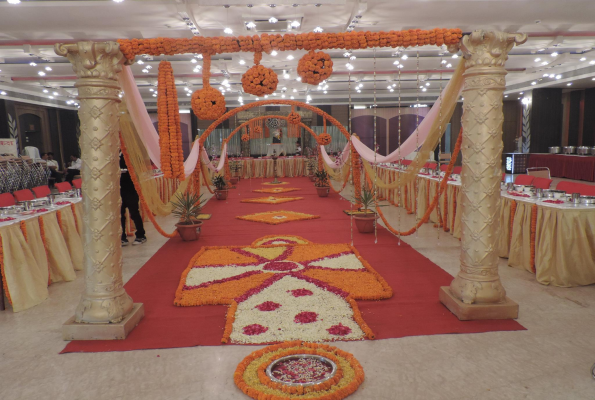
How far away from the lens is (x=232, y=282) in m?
4.05

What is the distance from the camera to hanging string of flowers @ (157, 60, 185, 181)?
11.3 feet

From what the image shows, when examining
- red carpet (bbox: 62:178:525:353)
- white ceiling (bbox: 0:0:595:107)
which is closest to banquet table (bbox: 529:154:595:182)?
white ceiling (bbox: 0:0:595:107)

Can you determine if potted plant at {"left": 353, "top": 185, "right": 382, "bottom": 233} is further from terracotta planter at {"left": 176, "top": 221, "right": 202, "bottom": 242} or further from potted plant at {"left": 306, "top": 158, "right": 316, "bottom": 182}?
potted plant at {"left": 306, "top": 158, "right": 316, "bottom": 182}

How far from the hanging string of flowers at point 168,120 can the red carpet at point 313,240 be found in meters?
1.15

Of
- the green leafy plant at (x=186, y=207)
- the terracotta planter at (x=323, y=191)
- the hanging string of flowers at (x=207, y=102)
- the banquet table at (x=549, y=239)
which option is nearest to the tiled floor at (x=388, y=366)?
the banquet table at (x=549, y=239)

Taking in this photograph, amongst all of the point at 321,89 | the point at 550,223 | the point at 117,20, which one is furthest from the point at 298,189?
the point at 550,223

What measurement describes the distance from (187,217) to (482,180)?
4104 mm

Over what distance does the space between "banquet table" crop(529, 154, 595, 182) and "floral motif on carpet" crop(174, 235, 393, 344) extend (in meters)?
10.2

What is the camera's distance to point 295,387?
2264mm

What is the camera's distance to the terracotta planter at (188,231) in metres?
5.74

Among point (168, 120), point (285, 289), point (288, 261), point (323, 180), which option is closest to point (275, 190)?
point (323, 180)

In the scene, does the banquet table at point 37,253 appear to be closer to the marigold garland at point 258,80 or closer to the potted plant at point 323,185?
the marigold garland at point 258,80

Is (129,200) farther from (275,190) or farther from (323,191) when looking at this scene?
(275,190)

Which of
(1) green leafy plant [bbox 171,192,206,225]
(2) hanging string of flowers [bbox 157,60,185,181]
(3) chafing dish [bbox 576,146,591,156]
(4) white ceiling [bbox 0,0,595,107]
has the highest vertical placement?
(4) white ceiling [bbox 0,0,595,107]
